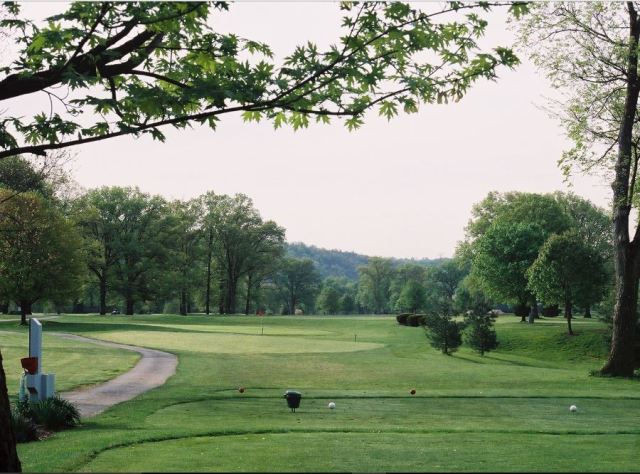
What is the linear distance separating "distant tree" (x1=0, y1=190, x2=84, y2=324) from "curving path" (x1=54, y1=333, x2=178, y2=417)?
2683 centimetres

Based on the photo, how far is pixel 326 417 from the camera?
56.8ft

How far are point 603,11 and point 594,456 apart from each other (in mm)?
21920

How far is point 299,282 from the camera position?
500 feet

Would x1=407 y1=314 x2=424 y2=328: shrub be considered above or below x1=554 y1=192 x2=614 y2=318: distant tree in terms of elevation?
below

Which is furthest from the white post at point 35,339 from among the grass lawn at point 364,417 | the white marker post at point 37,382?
the grass lawn at point 364,417

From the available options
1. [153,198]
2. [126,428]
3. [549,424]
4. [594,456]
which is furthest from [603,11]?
[153,198]

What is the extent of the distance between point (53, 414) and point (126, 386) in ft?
30.1

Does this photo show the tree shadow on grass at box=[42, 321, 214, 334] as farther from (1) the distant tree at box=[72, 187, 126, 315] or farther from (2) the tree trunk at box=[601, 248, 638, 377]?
(2) the tree trunk at box=[601, 248, 638, 377]

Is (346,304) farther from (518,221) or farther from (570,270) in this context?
(570,270)

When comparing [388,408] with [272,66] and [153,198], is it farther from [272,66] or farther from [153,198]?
[153,198]

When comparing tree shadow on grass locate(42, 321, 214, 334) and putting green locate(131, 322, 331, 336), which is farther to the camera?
putting green locate(131, 322, 331, 336)

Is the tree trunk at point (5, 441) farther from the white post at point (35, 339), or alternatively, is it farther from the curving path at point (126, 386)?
the curving path at point (126, 386)

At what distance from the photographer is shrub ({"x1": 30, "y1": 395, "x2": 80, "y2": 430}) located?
49.5ft

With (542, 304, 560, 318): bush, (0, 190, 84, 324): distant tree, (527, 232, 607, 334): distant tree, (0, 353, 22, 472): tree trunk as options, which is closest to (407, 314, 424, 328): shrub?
(527, 232, 607, 334): distant tree
